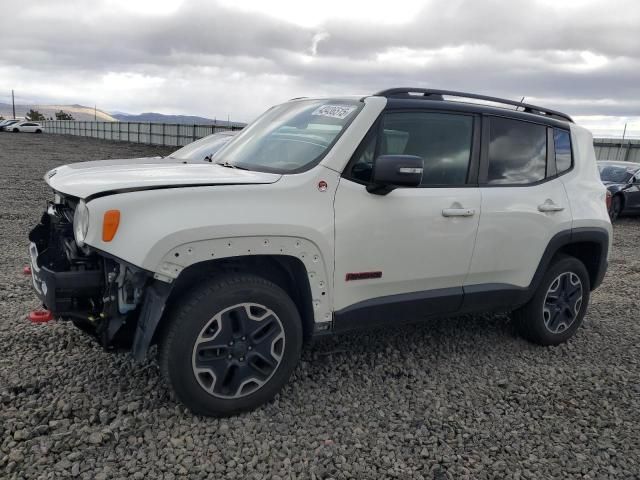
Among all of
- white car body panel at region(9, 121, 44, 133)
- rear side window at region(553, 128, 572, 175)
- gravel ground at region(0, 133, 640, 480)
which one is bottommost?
white car body panel at region(9, 121, 44, 133)

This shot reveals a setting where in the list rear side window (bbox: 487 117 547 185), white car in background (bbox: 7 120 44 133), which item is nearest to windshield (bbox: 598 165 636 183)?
rear side window (bbox: 487 117 547 185)

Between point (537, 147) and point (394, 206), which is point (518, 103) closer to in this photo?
point (537, 147)

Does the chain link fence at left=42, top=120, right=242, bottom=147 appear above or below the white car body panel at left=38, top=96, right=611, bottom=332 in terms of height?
below

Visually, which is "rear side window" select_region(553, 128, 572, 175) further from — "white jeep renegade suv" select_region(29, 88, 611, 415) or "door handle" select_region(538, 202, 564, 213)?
"door handle" select_region(538, 202, 564, 213)

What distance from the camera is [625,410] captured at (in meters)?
3.48

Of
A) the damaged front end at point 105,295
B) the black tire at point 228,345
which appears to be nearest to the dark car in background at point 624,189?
the black tire at point 228,345

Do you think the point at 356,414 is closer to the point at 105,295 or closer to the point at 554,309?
the point at 105,295

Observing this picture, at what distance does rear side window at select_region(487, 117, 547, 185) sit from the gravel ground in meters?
1.40

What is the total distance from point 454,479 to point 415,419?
0.54 m

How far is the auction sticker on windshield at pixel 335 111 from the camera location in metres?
3.41

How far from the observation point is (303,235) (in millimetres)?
2951

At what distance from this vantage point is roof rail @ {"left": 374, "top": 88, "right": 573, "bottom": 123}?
11.6ft

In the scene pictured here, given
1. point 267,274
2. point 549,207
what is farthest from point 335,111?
point 549,207

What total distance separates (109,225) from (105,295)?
41cm
